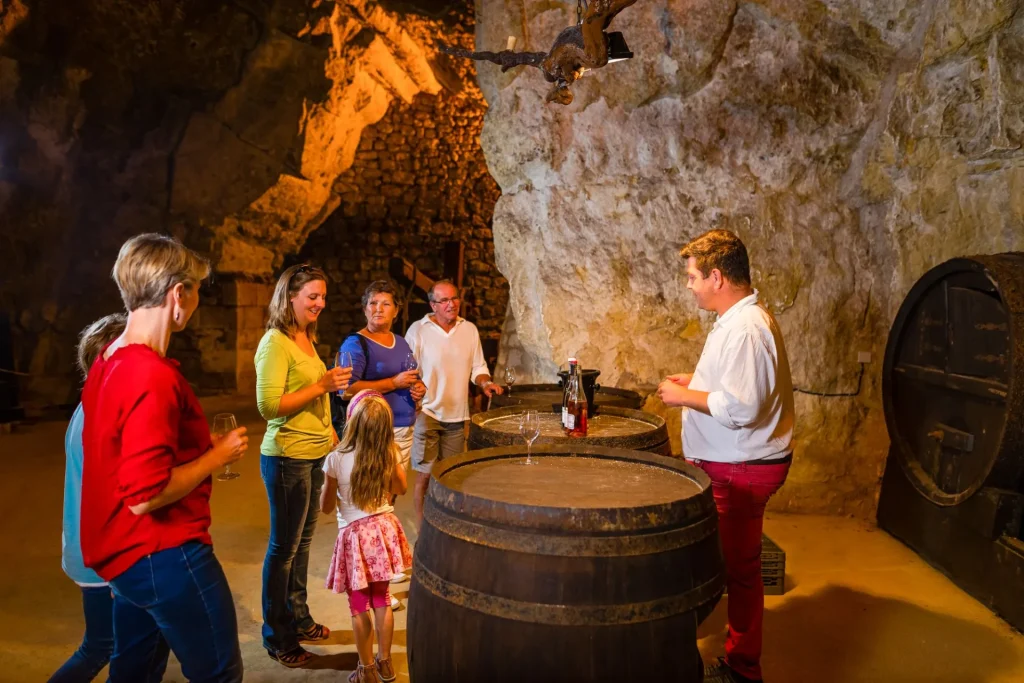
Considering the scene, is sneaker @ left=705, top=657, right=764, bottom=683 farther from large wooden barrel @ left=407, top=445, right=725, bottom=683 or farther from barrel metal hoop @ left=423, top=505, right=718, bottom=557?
barrel metal hoop @ left=423, top=505, right=718, bottom=557

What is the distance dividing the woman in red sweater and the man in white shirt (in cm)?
160

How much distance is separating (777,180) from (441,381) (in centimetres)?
252

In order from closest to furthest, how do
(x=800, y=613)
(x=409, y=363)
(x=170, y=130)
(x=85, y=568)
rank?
(x=85, y=568) < (x=800, y=613) < (x=409, y=363) < (x=170, y=130)

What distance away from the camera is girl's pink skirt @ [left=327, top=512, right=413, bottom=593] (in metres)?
2.70

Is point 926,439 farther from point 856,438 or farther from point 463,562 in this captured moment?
point 463,562

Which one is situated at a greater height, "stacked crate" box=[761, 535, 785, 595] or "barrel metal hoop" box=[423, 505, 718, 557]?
"barrel metal hoop" box=[423, 505, 718, 557]

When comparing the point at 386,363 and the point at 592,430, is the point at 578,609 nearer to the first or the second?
the point at 592,430

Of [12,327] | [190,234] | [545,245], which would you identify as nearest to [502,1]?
[545,245]

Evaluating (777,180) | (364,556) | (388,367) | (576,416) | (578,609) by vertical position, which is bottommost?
(364,556)

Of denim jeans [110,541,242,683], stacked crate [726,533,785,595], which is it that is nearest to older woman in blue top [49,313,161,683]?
denim jeans [110,541,242,683]

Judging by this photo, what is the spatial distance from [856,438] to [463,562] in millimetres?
3876

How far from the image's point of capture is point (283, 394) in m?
2.87

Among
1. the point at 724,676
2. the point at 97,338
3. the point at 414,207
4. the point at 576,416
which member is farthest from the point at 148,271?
the point at 414,207

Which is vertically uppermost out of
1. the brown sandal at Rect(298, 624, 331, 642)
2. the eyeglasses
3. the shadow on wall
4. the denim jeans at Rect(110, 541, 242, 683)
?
the eyeglasses
